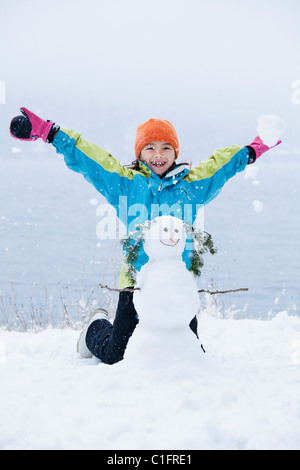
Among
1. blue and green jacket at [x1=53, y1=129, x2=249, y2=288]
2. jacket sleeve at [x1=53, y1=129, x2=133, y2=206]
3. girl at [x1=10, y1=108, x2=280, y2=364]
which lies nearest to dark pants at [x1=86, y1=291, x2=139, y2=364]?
girl at [x1=10, y1=108, x2=280, y2=364]

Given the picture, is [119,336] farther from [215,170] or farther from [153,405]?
[215,170]

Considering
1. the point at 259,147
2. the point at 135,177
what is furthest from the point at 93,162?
the point at 259,147

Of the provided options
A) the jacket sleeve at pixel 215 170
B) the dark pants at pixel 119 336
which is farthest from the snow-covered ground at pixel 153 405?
Answer: the jacket sleeve at pixel 215 170

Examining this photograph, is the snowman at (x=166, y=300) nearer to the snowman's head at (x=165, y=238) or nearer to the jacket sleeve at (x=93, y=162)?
the snowman's head at (x=165, y=238)

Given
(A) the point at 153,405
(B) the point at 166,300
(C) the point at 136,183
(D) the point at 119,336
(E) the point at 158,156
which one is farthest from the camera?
(E) the point at 158,156

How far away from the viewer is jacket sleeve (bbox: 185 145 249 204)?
10.1ft

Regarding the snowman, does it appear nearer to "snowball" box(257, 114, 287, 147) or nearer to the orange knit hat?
the orange knit hat

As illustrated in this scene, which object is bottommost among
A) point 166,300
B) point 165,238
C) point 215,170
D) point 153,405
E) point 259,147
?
point 153,405

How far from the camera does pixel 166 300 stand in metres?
2.05

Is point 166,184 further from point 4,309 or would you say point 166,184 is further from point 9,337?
point 4,309

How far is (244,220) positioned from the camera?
1445 cm

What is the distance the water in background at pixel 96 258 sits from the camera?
5.37m

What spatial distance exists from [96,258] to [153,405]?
6106 millimetres

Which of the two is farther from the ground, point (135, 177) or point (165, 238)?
point (135, 177)
